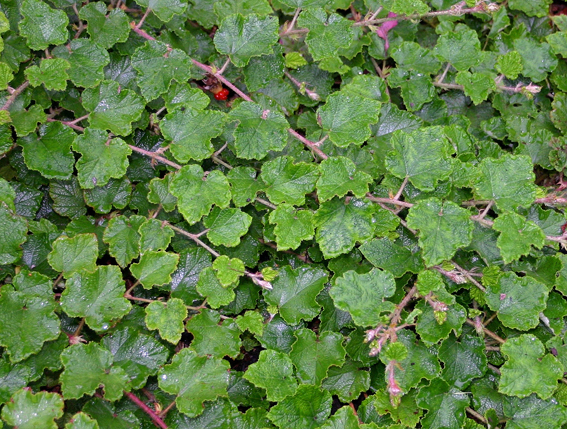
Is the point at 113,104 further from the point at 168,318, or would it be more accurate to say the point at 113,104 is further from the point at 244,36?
the point at 168,318

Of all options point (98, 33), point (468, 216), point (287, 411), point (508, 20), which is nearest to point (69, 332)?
point (287, 411)

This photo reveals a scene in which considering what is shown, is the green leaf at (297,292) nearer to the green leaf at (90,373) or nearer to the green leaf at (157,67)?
the green leaf at (90,373)

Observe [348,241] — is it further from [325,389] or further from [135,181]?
[135,181]

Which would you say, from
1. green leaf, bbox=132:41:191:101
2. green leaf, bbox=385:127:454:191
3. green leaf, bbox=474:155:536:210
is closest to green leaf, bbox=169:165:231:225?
green leaf, bbox=132:41:191:101

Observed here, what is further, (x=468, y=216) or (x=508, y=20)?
(x=508, y=20)

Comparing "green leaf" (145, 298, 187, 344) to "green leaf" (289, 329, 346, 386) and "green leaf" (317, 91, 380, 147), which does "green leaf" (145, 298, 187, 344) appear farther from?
"green leaf" (317, 91, 380, 147)

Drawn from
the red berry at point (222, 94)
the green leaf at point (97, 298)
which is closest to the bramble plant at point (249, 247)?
the green leaf at point (97, 298)

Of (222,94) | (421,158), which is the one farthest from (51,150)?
(421,158)
